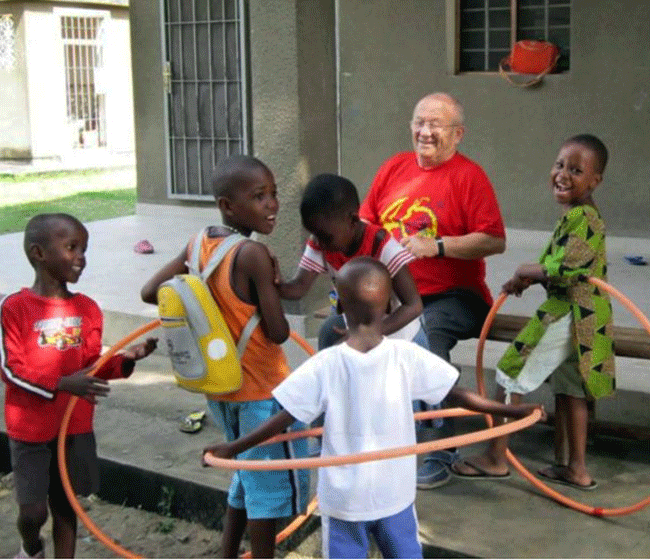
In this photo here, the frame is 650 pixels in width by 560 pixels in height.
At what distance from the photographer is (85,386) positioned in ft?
13.1

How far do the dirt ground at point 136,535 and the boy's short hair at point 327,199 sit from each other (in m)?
1.76

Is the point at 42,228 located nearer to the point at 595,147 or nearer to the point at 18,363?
the point at 18,363

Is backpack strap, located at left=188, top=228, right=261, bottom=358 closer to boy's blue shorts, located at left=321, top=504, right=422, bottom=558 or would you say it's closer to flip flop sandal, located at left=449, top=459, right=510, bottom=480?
boy's blue shorts, located at left=321, top=504, right=422, bottom=558

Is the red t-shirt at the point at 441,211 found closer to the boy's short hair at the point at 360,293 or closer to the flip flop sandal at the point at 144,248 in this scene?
the boy's short hair at the point at 360,293

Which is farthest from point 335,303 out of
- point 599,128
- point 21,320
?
point 599,128

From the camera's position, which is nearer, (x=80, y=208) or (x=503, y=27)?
(x=503, y=27)

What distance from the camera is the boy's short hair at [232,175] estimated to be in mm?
3887

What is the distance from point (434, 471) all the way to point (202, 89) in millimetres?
7756

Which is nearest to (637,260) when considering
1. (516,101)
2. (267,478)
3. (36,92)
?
(516,101)


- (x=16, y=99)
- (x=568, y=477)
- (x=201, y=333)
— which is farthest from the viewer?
(x=16, y=99)

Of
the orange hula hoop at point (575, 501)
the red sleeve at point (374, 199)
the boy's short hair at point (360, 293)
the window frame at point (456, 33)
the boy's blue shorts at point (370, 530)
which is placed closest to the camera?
the boy's short hair at point (360, 293)

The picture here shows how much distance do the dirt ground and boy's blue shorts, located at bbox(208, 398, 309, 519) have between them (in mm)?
1068

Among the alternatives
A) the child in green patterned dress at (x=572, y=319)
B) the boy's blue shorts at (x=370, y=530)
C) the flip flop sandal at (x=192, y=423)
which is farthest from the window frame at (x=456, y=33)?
the boy's blue shorts at (x=370, y=530)

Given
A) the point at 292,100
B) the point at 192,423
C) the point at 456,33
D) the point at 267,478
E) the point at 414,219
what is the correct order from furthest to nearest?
the point at 456,33
the point at 292,100
the point at 192,423
the point at 414,219
the point at 267,478
